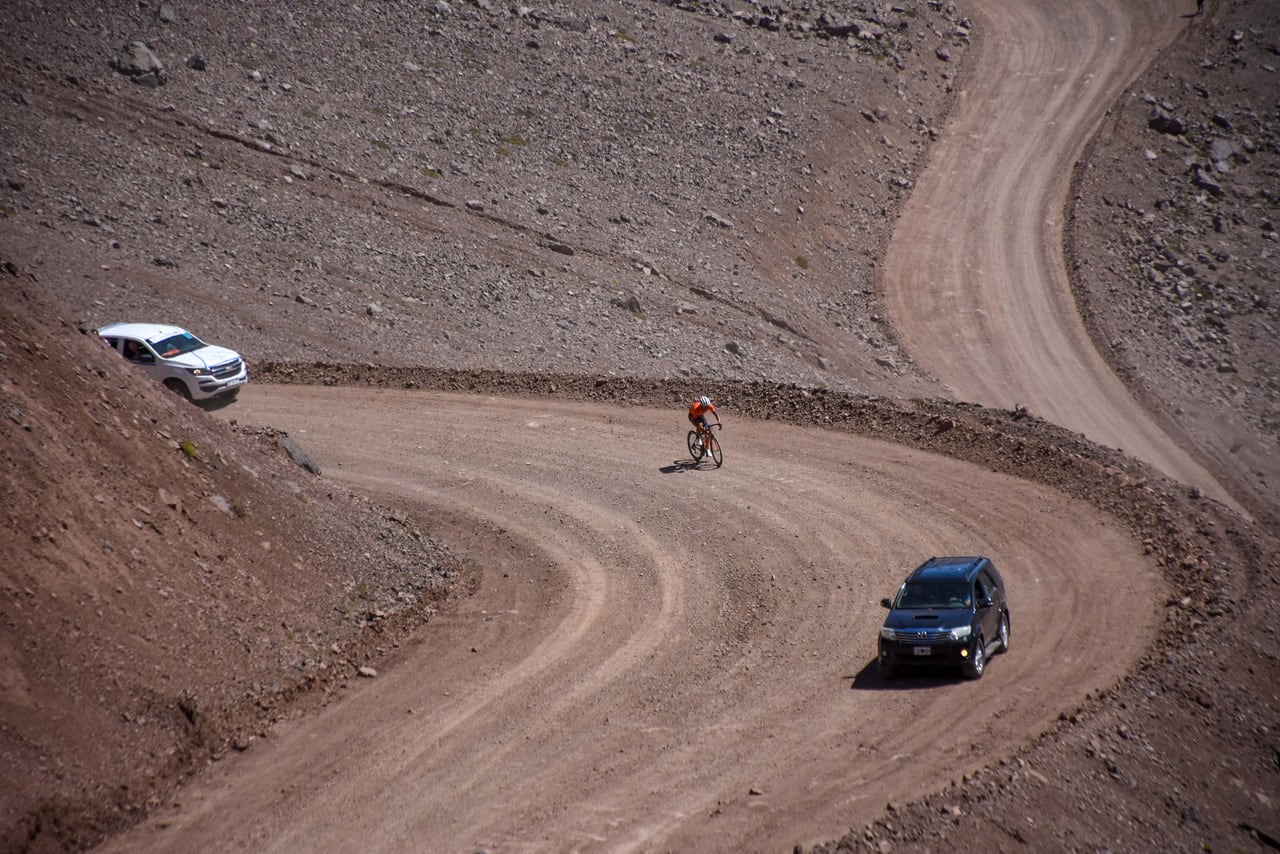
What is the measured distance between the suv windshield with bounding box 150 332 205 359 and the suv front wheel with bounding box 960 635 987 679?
22.8 metres

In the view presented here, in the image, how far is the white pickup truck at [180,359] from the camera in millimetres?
27766

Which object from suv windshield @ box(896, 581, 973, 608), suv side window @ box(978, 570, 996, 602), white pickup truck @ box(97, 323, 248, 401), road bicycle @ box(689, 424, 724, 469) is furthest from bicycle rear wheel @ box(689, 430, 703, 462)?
white pickup truck @ box(97, 323, 248, 401)

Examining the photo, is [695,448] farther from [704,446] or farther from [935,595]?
[935,595]

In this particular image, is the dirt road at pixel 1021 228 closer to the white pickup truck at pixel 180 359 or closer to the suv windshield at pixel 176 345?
the white pickup truck at pixel 180 359

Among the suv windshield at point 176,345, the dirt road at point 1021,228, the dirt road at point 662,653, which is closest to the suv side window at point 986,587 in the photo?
the dirt road at point 662,653

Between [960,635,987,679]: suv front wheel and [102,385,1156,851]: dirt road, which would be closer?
[102,385,1156,851]: dirt road

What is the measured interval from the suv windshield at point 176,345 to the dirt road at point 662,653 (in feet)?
8.91

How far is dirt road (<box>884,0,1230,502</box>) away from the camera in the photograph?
128 feet

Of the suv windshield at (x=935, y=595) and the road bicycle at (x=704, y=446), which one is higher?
the suv windshield at (x=935, y=595)

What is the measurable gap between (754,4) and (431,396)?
42.4m

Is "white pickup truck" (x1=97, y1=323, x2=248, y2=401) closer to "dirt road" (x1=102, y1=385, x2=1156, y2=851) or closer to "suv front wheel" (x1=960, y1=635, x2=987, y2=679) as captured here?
"dirt road" (x1=102, y1=385, x2=1156, y2=851)

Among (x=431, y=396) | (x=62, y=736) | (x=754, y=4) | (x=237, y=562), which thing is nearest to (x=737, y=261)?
(x=431, y=396)

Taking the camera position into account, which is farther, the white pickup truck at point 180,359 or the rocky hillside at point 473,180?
the rocky hillside at point 473,180

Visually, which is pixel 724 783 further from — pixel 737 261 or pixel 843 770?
pixel 737 261
